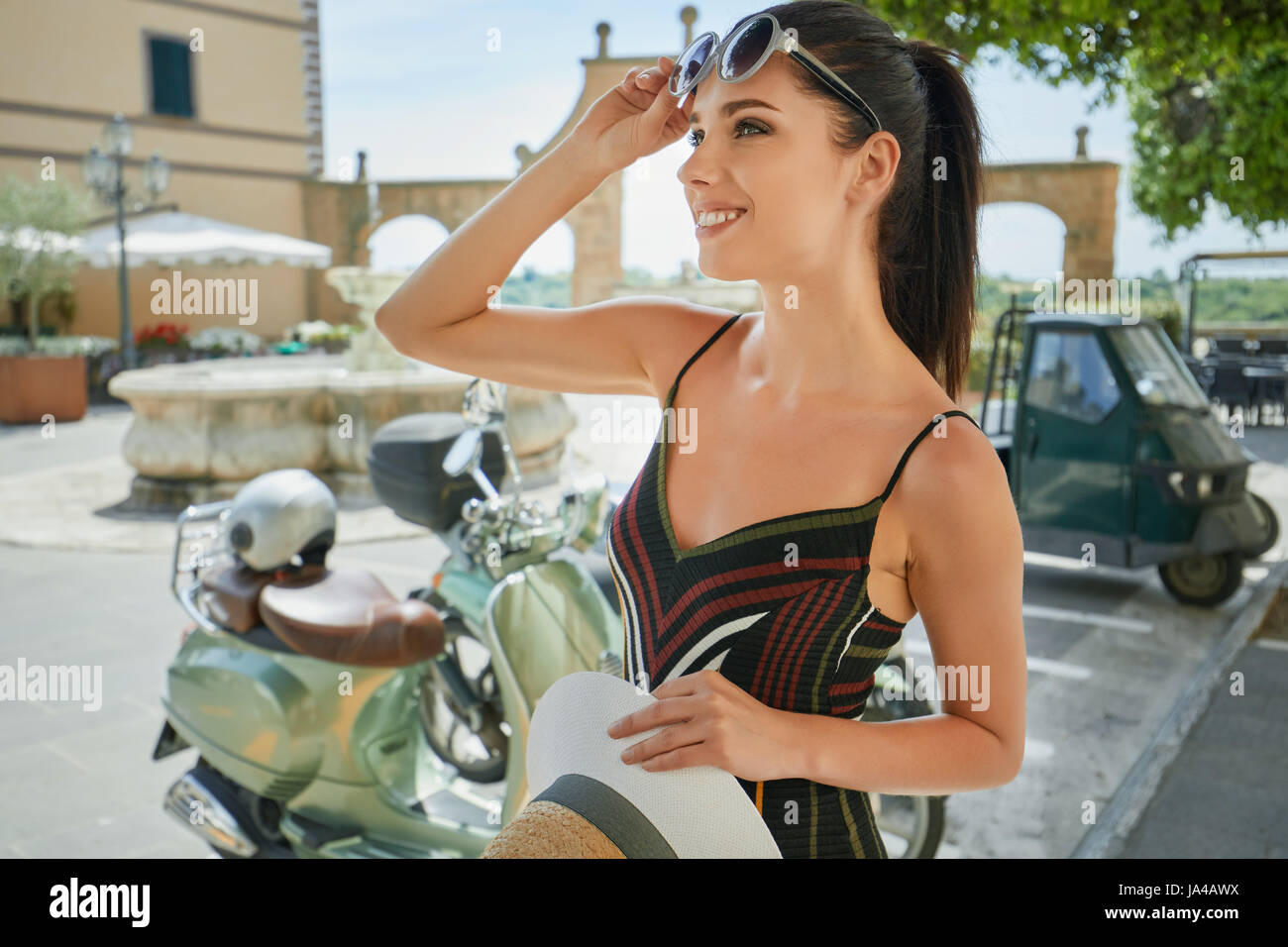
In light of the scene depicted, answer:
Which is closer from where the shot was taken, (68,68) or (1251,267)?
(1251,267)

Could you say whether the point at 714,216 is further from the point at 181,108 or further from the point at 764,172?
the point at 181,108

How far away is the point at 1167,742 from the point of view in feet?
13.2

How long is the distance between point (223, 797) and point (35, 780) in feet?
3.98

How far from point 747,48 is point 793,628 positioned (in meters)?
0.61

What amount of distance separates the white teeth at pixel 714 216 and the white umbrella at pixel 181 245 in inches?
639

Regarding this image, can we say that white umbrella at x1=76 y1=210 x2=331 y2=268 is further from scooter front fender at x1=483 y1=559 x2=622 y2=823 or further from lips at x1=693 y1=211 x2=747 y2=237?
lips at x1=693 y1=211 x2=747 y2=237

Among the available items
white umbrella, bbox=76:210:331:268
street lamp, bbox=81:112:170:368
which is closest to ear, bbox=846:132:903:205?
street lamp, bbox=81:112:170:368

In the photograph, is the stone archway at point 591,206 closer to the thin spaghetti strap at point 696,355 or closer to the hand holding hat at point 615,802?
the thin spaghetti strap at point 696,355

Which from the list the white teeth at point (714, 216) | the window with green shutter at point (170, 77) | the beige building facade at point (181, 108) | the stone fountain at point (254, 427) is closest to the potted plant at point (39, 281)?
the beige building facade at point (181, 108)
